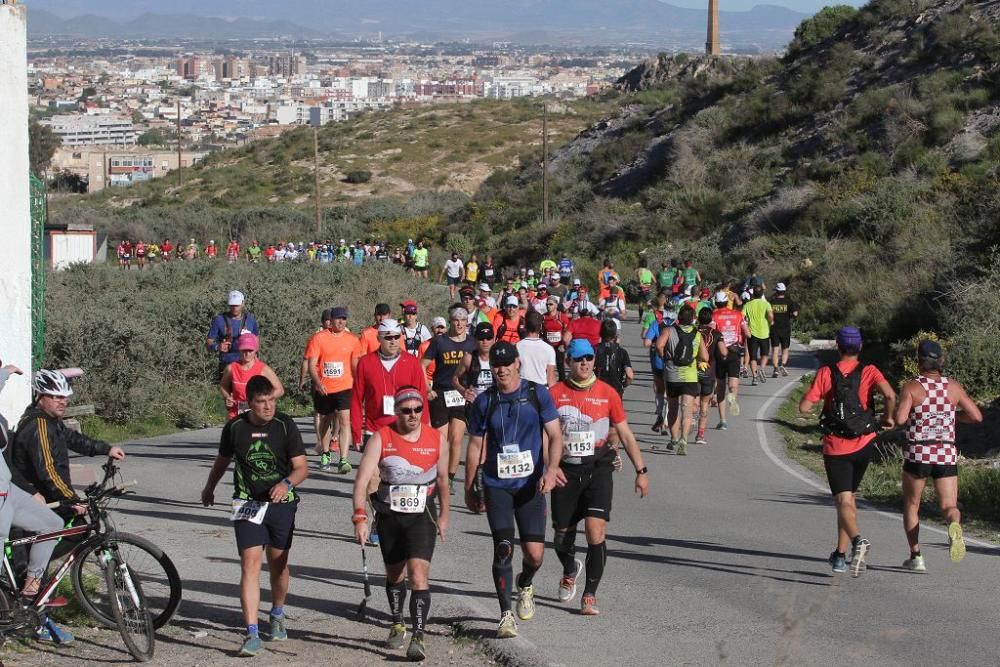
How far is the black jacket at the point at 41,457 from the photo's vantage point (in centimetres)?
855

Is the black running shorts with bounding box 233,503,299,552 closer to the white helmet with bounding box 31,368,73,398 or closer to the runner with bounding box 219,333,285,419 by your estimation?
the white helmet with bounding box 31,368,73,398

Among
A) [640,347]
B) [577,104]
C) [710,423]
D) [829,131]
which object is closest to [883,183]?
[829,131]

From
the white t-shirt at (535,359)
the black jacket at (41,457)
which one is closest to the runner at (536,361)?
the white t-shirt at (535,359)

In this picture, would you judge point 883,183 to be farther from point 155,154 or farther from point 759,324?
point 155,154

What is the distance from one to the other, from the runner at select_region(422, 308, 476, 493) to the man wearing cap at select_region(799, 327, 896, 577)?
3895 millimetres

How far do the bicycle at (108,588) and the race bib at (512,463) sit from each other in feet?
7.19

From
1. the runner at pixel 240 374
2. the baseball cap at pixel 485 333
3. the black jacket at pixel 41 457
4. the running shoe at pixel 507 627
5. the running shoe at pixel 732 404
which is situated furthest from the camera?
the running shoe at pixel 732 404

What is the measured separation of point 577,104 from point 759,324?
314 feet

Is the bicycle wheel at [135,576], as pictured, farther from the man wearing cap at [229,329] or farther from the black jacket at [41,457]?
the man wearing cap at [229,329]

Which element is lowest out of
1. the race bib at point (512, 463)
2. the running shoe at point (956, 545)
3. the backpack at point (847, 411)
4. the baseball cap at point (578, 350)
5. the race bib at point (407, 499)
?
the running shoe at point (956, 545)

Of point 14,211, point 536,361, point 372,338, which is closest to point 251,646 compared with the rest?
point 536,361

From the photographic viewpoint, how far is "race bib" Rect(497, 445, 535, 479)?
28.4 ft

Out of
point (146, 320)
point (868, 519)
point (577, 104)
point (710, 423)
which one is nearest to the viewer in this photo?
point (868, 519)

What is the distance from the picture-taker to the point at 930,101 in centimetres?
4844
